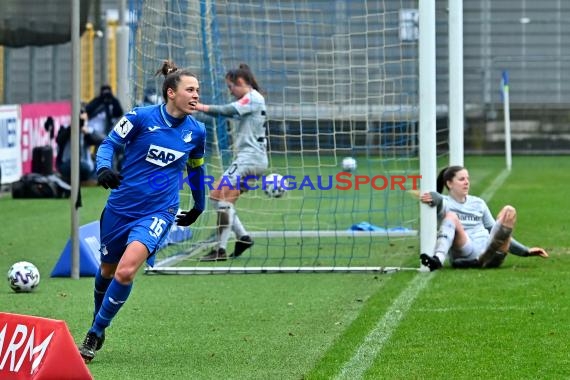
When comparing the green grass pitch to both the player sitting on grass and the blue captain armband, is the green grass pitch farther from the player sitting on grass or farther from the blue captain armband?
the blue captain armband

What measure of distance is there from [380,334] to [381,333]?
0.13ft

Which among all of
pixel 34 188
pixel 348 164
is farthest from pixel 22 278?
pixel 34 188

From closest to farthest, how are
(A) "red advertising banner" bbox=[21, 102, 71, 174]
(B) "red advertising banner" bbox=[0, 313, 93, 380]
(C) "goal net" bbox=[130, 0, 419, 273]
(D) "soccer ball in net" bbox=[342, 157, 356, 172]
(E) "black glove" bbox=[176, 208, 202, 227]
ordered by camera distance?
1. (B) "red advertising banner" bbox=[0, 313, 93, 380]
2. (E) "black glove" bbox=[176, 208, 202, 227]
3. (C) "goal net" bbox=[130, 0, 419, 273]
4. (D) "soccer ball in net" bbox=[342, 157, 356, 172]
5. (A) "red advertising banner" bbox=[21, 102, 71, 174]

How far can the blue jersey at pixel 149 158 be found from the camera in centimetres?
816

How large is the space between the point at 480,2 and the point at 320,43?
41.2ft

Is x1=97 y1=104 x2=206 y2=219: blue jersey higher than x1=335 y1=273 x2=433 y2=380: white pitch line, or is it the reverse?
x1=97 y1=104 x2=206 y2=219: blue jersey

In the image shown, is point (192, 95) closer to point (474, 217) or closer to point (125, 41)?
point (474, 217)

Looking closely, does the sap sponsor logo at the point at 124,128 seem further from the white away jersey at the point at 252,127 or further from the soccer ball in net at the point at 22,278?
the white away jersey at the point at 252,127

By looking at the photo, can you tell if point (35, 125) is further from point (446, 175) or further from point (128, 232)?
point (128, 232)

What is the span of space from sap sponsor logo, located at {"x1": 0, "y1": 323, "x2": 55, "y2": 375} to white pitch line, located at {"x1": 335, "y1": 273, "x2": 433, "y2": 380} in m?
1.59

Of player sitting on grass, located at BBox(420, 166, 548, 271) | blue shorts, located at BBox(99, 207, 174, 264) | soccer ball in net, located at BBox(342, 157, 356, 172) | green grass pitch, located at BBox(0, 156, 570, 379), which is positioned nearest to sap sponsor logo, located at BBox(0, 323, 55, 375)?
green grass pitch, located at BBox(0, 156, 570, 379)

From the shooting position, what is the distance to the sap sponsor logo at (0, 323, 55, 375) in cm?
670

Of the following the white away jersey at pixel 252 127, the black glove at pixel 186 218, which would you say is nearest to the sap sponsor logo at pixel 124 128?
the black glove at pixel 186 218

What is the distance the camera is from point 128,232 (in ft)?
26.7
